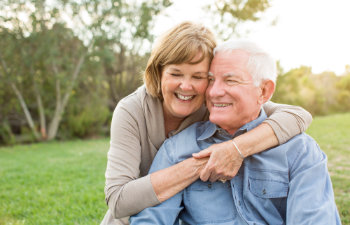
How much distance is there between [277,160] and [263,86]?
1.61 ft

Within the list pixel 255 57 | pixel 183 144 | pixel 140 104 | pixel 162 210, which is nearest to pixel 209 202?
pixel 162 210

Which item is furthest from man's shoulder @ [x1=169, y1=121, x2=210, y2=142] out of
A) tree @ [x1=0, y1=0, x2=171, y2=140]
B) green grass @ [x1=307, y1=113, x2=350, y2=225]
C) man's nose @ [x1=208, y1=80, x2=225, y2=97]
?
tree @ [x1=0, y1=0, x2=171, y2=140]

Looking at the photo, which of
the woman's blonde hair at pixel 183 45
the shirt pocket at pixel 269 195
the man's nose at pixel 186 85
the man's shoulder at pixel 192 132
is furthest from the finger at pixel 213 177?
the woman's blonde hair at pixel 183 45

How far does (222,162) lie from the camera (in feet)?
6.25

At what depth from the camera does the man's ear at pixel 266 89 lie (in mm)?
2146

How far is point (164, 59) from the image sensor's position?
214cm

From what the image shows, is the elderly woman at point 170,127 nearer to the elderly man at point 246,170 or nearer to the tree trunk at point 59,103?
the elderly man at point 246,170

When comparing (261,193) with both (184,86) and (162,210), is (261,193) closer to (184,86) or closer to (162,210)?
(162,210)

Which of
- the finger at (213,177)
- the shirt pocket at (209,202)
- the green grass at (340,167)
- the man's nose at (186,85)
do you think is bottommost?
the green grass at (340,167)

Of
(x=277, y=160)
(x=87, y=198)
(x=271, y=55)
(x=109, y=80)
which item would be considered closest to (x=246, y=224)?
(x=277, y=160)

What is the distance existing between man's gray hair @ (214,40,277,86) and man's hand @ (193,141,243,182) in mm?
491

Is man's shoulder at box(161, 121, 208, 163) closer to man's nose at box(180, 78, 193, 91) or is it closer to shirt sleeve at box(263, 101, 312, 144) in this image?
man's nose at box(180, 78, 193, 91)

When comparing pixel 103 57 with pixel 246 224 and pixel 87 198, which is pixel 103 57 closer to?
pixel 87 198

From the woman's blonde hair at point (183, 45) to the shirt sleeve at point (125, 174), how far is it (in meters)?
0.45
